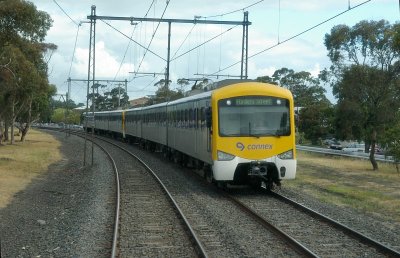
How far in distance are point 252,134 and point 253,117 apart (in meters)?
0.50

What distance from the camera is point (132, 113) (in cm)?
4691

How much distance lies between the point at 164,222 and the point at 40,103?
1778 inches

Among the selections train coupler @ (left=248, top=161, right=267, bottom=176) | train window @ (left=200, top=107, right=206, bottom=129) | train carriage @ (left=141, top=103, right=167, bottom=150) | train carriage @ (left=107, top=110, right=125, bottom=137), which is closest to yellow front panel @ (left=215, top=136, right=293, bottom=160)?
train coupler @ (left=248, top=161, right=267, bottom=176)

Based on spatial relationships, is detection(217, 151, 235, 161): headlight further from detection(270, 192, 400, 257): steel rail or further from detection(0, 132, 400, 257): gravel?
detection(270, 192, 400, 257): steel rail

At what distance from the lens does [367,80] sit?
111 feet

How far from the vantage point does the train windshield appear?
617 inches

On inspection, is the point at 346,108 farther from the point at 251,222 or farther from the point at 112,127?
the point at 112,127

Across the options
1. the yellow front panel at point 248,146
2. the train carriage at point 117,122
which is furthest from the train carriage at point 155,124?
the yellow front panel at point 248,146

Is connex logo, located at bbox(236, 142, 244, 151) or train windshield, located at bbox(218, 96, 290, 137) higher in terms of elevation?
train windshield, located at bbox(218, 96, 290, 137)

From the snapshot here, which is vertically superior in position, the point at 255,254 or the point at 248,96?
the point at 248,96

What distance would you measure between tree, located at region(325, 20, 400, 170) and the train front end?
19.2 metres

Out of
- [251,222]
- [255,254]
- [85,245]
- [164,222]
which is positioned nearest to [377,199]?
[251,222]

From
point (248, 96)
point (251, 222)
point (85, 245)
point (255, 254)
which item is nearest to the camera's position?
point (255, 254)

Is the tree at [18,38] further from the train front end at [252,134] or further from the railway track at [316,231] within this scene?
the railway track at [316,231]
